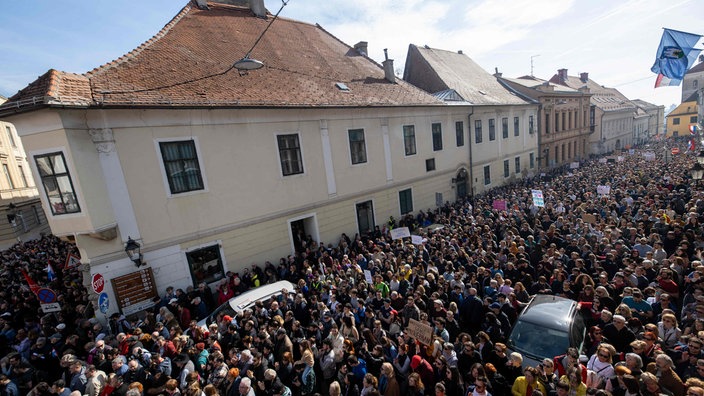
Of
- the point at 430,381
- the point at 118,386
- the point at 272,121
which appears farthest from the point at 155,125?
the point at 430,381

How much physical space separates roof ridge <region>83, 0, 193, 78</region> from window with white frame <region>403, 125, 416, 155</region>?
1183cm

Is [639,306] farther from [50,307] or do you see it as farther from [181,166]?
[50,307]

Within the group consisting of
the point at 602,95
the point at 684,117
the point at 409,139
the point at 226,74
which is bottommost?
the point at 684,117

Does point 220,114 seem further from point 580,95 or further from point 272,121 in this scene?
point 580,95

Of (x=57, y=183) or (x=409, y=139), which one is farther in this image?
(x=409, y=139)

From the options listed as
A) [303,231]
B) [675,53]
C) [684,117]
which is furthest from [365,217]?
[684,117]

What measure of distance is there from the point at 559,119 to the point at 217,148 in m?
35.8

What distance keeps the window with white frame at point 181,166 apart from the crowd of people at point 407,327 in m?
3.31

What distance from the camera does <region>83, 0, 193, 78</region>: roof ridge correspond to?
10706 mm

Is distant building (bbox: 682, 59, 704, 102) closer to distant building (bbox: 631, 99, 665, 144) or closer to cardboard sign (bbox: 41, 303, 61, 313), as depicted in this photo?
distant building (bbox: 631, 99, 665, 144)

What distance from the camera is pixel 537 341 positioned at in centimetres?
612

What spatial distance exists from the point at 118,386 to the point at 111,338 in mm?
2450

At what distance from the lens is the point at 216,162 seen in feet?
39.0

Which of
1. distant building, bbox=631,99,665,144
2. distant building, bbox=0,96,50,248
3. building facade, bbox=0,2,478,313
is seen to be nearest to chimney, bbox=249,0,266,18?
building facade, bbox=0,2,478,313
